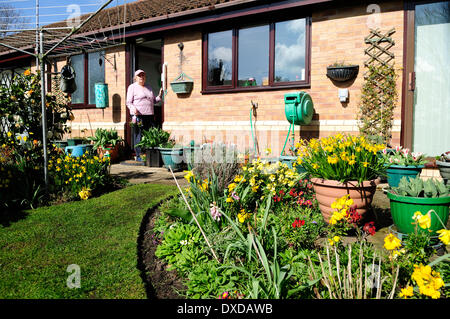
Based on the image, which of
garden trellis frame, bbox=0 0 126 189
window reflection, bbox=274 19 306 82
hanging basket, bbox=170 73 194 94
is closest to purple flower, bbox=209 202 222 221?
garden trellis frame, bbox=0 0 126 189

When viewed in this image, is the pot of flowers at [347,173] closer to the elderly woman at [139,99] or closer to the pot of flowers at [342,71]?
the pot of flowers at [342,71]

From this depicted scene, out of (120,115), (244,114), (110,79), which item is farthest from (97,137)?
(244,114)

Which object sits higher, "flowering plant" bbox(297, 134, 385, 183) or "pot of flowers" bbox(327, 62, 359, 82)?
"pot of flowers" bbox(327, 62, 359, 82)

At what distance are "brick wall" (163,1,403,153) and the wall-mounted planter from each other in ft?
0.42

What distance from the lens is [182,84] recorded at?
8695 mm

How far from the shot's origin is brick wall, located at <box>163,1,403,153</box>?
21.8 feet

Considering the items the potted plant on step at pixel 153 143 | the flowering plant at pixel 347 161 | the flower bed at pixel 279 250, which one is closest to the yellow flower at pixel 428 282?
the flower bed at pixel 279 250

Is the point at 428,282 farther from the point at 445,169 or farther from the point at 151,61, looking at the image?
the point at 151,61

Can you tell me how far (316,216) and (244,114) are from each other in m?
4.56

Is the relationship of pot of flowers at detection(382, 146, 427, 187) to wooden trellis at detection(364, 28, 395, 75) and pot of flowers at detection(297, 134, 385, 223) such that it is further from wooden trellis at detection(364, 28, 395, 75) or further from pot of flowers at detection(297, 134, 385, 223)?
wooden trellis at detection(364, 28, 395, 75)

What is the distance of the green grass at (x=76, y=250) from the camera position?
249cm

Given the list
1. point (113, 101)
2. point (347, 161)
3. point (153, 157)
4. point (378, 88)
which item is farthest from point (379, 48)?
point (113, 101)

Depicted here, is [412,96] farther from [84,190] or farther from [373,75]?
[84,190]

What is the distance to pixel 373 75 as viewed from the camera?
648 centimetres
